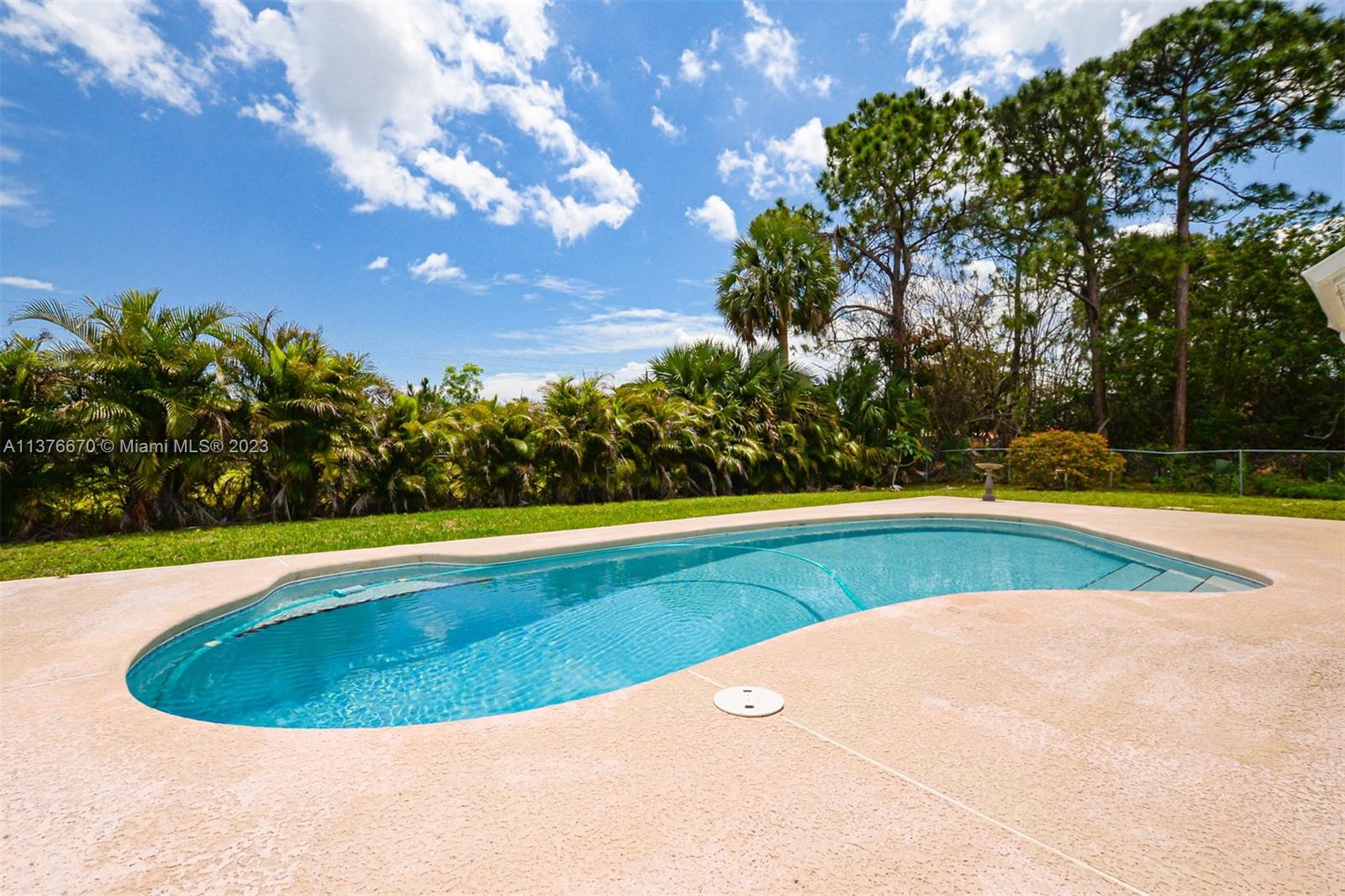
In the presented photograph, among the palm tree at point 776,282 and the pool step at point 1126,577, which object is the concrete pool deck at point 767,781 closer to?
the pool step at point 1126,577

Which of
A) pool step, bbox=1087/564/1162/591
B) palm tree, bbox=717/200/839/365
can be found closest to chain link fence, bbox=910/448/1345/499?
palm tree, bbox=717/200/839/365

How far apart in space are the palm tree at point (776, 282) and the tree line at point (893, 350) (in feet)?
0.23

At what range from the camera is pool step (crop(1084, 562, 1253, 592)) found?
5.02m

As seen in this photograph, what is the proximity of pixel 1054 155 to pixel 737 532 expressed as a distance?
18.5 metres

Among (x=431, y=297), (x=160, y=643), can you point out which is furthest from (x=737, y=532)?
(x=431, y=297)

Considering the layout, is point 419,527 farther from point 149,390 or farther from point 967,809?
point 967,809

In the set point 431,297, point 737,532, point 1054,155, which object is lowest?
point 737,532

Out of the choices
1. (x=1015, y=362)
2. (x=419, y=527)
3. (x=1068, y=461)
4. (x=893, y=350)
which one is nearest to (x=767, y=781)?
(x=419, y=527)

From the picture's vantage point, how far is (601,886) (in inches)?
55.7

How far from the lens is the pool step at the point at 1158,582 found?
5.02m

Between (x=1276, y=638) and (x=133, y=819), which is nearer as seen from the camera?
(x=133, y=819)

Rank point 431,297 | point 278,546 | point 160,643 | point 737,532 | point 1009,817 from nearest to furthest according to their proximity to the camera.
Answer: point 1009,817, point 160,643, point 278,546, point 737,532, point 431,297

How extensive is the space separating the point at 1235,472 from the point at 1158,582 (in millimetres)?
10634

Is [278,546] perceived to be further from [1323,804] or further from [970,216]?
[970,216]
